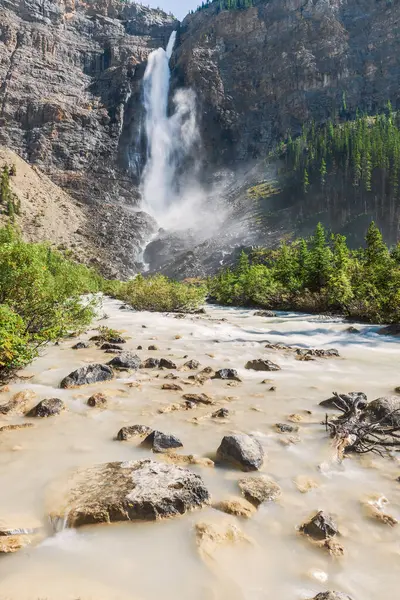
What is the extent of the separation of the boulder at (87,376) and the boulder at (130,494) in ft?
13.5

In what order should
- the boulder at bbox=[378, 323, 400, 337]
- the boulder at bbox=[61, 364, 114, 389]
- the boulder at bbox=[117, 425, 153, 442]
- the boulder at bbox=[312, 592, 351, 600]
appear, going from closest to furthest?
the boulder at bbox=[312, 592, 351, 600], the boulder at bbox=[117, 425, 153, 442], the boulder at bbox=[61, 364, 114, 389], the boulder at bbox=[378, 323, 400, 337]

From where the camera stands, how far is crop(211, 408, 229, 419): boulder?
6257mm

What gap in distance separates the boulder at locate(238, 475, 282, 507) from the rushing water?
102 mm

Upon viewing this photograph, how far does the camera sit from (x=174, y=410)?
655 cm

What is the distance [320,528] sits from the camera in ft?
10.8

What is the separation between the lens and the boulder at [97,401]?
668cm

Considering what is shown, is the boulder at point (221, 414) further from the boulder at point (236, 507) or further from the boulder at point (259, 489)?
the boulder at point (236, 507)

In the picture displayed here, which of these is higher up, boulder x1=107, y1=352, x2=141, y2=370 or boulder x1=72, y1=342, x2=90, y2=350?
boulder x1=107, y1=352, x2=141, y2=370

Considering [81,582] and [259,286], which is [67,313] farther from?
[259,286]

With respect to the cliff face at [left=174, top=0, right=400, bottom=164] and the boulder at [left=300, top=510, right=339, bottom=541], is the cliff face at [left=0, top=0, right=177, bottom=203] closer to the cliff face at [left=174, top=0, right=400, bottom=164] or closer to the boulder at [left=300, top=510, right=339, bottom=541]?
the cliff face at [left=174, top=0, right=400, bottom=164]

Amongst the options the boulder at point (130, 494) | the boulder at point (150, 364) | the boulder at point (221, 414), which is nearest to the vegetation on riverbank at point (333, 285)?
the boulder at point (150, 364)

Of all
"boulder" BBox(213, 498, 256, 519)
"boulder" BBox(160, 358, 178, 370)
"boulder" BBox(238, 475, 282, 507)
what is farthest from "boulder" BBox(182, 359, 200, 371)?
"boulder" BBox(213, 498, 256, 519)

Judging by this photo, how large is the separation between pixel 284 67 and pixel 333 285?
14785cm

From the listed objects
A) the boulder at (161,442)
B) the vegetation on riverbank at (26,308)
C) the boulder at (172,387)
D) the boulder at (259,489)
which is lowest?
the boulder at (172,387)
